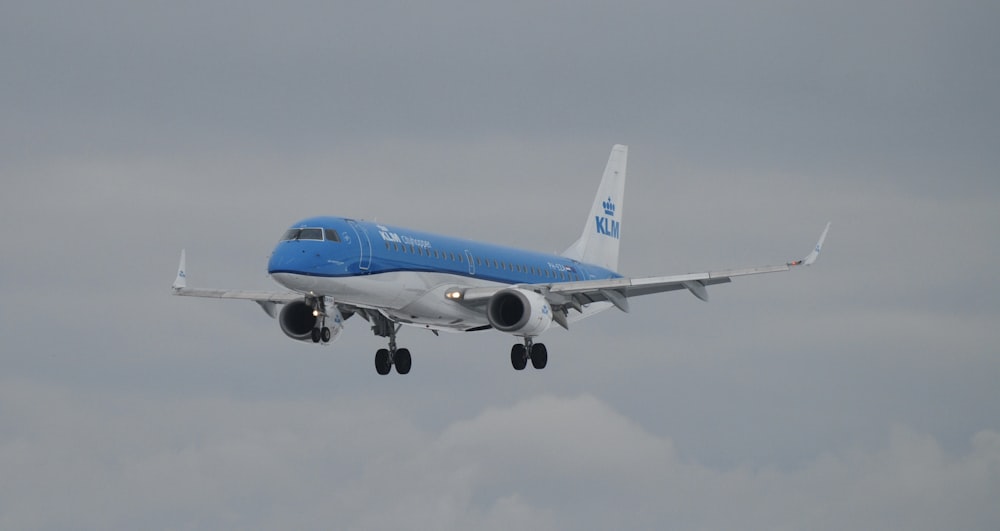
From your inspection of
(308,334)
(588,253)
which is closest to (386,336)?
(308,334)

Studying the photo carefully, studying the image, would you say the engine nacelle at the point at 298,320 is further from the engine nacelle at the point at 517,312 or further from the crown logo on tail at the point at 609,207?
the crown logo on tail at the point at 609,207

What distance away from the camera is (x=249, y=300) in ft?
248

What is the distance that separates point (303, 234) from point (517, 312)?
10.6 meters

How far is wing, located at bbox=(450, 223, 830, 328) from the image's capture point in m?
70.5

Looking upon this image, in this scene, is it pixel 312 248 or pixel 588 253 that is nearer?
pixel 312 248

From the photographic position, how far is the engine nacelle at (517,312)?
71.2 m

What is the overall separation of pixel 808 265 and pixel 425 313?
15.3 m

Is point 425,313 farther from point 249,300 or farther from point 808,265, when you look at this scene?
point 808,265

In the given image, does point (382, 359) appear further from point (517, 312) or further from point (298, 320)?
point (517, 312)

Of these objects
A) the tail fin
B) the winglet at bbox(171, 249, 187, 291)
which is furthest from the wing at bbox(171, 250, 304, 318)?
the tail fin

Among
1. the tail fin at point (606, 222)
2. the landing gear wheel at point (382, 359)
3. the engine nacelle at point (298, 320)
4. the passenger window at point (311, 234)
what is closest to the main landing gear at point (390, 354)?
the landing gear wheel at point (382, 359)

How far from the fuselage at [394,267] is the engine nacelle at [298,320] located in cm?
357

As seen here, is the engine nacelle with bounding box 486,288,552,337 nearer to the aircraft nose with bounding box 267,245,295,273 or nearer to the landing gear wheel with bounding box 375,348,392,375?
the landing gear wheel with bounding box 375,348,392,375

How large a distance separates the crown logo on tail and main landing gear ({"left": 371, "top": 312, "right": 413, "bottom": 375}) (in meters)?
20.9
